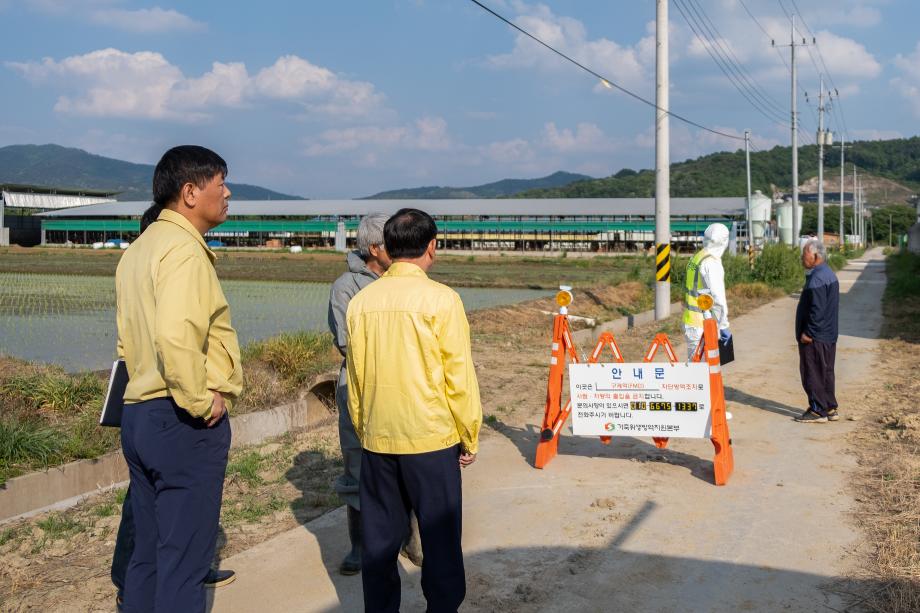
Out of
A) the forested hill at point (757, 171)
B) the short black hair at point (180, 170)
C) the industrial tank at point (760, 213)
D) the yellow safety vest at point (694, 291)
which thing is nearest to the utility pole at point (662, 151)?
the yellow safety vest at point (694, 291)

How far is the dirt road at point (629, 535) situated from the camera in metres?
4.09

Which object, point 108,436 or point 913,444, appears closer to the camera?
point 108,436

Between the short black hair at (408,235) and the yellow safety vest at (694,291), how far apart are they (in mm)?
5430

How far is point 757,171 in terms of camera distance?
105 m

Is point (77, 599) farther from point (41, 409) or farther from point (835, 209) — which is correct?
point (835, 209)

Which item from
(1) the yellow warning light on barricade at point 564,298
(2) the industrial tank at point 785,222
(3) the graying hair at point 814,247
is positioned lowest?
(1) the yellow warning light on barricade at point 564,298

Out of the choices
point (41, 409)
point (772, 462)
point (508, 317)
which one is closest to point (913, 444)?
point (772, 462)

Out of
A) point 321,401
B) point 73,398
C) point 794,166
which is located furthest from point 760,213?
point 73,398

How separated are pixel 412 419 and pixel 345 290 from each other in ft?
4.65

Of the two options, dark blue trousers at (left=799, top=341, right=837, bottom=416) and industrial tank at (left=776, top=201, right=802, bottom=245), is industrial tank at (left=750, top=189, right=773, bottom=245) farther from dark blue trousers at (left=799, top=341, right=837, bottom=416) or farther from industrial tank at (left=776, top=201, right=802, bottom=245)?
dark blue trousers at (left=799, top=341, right=837, bottom=416)

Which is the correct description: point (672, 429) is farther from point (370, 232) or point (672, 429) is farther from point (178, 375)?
point (178, 375)

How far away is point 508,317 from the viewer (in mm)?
16469

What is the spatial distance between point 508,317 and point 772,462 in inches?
394

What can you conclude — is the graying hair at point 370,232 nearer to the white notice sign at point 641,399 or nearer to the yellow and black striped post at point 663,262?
the white notice sign at point 641,399
